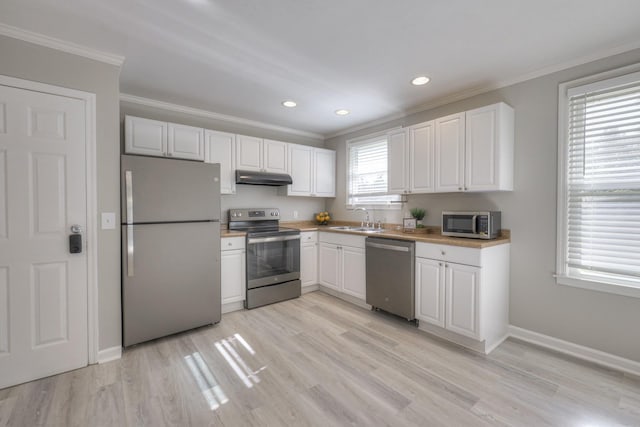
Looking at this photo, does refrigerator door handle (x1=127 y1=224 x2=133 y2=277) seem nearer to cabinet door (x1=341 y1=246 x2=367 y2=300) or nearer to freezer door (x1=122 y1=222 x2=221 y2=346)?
freezer door (x1=122 y1=222 x2=221 y2=346)

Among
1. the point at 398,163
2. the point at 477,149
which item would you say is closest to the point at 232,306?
the point at 398,163

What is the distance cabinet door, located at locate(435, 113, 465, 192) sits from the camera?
2814mm

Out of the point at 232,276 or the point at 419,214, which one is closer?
the point at 232,276

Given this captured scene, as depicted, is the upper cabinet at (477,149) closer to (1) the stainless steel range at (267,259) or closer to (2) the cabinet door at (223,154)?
(1) the stainless steel range at (267,259)

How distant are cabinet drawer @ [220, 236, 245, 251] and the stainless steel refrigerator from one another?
25 centimetres

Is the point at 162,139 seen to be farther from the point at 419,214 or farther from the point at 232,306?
the point at 419,214

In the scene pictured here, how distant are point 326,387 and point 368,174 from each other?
2.98 meters

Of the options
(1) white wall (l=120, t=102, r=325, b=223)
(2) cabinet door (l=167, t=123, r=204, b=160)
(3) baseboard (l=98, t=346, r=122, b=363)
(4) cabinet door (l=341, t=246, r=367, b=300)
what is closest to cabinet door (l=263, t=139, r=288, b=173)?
(1) white wall (l=120, t=102, r=325, b=223)

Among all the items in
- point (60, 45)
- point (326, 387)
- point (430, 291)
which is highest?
point (60, 45)

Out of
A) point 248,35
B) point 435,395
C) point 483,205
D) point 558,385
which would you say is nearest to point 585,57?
point 483,205

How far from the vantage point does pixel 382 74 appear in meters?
2.65

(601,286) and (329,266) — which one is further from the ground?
(601,286)

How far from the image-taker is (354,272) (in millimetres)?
3564

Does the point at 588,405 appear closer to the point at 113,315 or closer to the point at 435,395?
the point at 435,395
